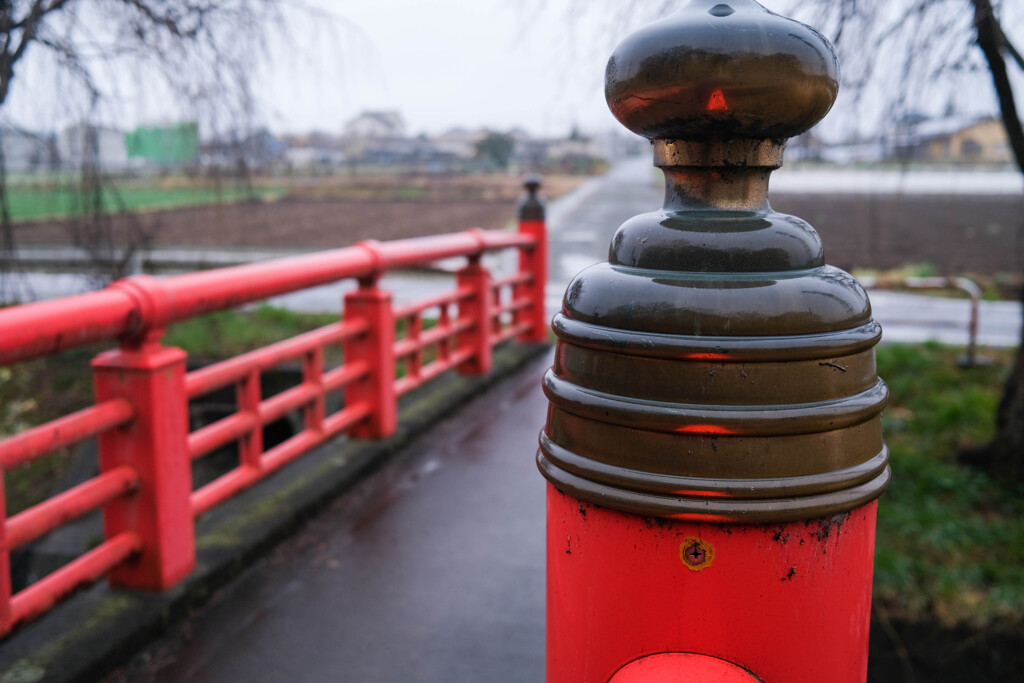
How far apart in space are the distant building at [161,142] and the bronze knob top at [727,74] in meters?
3.43

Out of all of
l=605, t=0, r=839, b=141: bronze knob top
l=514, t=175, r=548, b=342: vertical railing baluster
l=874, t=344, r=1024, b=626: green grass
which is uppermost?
l=605, t=0, r=839, b=141: bronze knob top

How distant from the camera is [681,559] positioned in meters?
1.01

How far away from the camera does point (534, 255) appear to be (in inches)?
265

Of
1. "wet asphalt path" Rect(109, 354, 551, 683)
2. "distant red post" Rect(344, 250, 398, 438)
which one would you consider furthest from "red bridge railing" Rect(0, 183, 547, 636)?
"wet asphalt path" Rect(109, 354, 551, 683)

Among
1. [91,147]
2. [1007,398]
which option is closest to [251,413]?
[91,147]

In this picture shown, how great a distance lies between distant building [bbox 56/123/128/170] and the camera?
3875 mm

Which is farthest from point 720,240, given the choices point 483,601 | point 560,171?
point 560,171

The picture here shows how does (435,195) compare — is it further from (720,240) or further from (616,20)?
(720,240)

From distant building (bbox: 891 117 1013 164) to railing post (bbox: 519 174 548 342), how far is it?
259cm

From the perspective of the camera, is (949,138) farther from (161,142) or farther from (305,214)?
(305,214)

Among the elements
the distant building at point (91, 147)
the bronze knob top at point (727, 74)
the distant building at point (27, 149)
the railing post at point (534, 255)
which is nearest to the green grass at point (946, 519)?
the railing post at point (534, 255)

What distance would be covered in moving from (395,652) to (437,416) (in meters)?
2.45

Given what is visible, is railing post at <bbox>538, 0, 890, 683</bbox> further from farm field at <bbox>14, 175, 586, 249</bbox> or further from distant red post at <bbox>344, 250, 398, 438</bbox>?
farm field at <bbox>14, 175, 586, 249</bbox>

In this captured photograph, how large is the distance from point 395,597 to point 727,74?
2.28 meters
